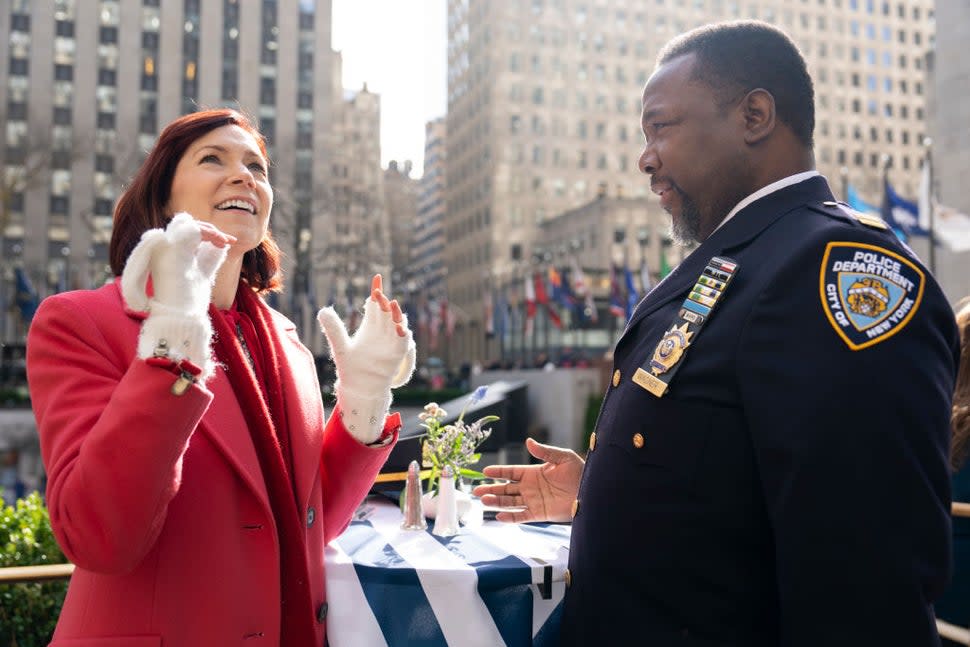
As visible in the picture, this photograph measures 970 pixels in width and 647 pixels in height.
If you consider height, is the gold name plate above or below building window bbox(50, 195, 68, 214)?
below

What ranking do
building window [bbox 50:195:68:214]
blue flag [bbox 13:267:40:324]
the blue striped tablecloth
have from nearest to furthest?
1. the blue striped tablecloth
2. blue flag [bbox 13:267:40:324]
3. building window [bbox 50:195:68:214]

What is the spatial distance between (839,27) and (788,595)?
346 feet

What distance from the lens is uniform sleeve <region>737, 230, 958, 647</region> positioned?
170 cm

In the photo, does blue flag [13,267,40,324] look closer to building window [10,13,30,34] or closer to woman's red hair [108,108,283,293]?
woman's red hair [108,108,283,293]

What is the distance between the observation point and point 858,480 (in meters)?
1.71

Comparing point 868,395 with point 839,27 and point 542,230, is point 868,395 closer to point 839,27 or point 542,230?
point 542,230

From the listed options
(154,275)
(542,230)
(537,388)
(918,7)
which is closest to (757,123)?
(154,275)

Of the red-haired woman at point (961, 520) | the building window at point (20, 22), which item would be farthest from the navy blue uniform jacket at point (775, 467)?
the building window at point (20, 22)

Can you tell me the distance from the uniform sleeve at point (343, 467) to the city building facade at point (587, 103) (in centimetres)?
7369

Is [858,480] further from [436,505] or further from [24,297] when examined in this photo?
[24,297]

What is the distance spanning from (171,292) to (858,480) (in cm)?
167

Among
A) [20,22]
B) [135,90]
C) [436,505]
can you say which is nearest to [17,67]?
[20,22]

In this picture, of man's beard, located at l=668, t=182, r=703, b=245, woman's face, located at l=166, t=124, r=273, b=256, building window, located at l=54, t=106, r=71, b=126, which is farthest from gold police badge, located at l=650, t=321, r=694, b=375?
building window, located at l=54, t=106, r=71, b=126

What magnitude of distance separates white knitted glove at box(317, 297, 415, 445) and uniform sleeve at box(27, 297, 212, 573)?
0.90 metres
